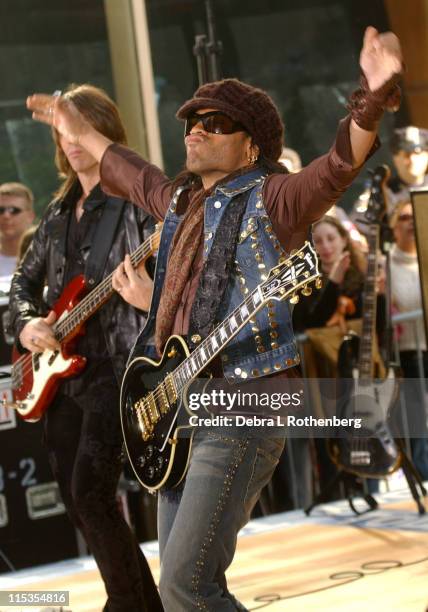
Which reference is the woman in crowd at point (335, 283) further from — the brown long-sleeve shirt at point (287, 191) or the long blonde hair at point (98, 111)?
the brown long-sleeve shirt at point (287, 191)

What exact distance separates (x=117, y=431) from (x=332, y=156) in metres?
1.65

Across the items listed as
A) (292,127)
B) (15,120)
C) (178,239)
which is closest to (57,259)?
(178,239)

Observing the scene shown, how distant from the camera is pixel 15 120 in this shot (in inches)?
330

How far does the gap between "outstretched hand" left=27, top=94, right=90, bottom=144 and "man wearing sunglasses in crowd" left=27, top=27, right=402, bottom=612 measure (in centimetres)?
57

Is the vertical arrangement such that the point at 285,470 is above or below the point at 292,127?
below

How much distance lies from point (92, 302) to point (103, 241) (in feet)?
0.82

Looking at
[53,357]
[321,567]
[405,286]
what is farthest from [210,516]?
[405,286]

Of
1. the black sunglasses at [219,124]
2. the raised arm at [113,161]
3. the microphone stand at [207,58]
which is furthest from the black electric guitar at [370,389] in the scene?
the black sunglasses at [219,124]

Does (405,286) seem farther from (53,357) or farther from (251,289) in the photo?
(251,289)

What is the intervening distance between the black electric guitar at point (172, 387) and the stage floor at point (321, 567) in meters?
0.86

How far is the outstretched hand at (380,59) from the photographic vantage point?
2.96m

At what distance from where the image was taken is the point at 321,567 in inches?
224

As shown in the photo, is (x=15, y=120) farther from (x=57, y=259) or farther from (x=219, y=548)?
(x=219, y=548)

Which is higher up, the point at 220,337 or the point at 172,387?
the point at 220,337
